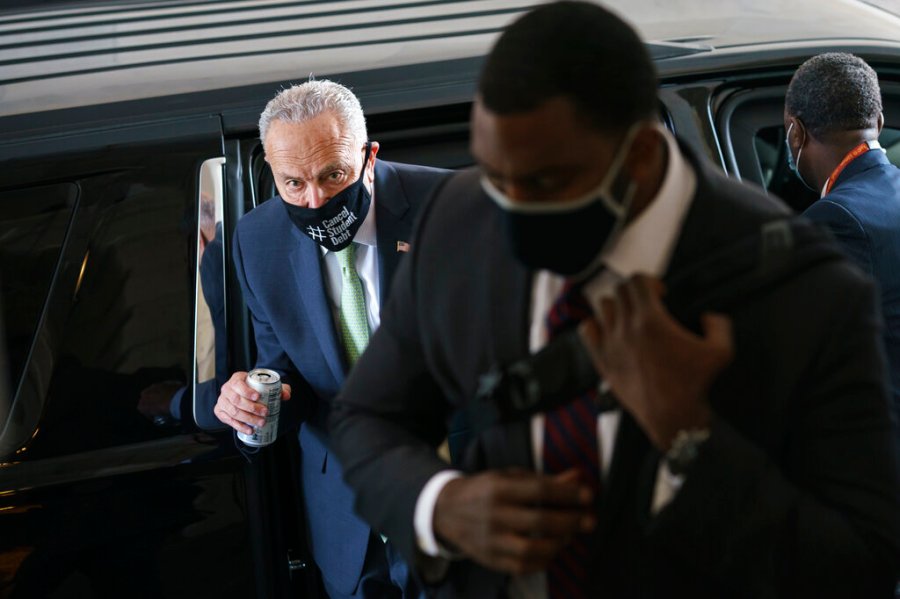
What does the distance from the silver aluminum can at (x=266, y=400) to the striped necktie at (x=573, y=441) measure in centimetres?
116

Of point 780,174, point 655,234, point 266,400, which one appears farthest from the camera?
point 780,174

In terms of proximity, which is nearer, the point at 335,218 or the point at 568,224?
the point at 568,224

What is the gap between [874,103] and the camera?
8.59 ft

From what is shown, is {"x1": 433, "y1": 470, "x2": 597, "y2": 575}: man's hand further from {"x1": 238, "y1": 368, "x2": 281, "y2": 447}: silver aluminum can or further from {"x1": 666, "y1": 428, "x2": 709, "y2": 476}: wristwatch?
{"x1": 238, "y1": 368, "x2": 281, "y2": 447}: silver aluminum can

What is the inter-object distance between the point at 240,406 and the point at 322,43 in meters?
1.15

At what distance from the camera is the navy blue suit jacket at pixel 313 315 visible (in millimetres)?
2436

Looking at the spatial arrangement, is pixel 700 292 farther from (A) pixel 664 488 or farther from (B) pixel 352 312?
(B) pixel 352 312

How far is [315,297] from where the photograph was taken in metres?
2.43

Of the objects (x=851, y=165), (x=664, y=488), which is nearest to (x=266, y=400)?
(x=664, y=488)

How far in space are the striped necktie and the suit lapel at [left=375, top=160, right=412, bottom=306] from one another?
123 cm

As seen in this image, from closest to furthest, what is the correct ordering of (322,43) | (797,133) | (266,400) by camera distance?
(266,400) < (797,133) < (322,43)

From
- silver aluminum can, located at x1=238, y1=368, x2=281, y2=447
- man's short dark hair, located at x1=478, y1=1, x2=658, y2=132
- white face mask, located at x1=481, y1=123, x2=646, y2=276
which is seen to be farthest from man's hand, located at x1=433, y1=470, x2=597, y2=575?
silver aluminum can, located at x1=238, y1=368, x2=281, y2=447

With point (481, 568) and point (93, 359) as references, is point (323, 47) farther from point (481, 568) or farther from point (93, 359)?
point (481, 568)

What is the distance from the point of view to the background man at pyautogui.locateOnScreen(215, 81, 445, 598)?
2.40m
